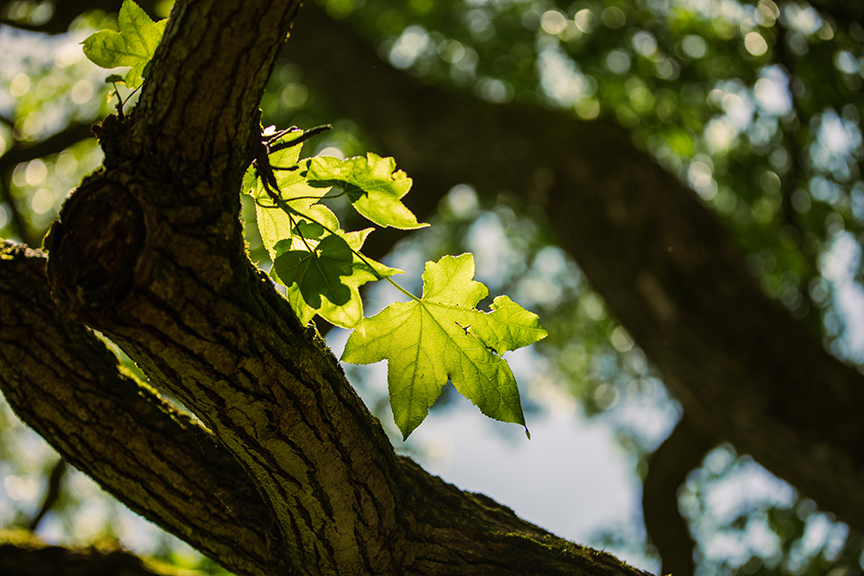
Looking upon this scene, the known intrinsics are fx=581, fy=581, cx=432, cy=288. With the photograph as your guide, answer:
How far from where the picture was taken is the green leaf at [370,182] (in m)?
0.90

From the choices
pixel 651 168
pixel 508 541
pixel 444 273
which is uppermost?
pixel 651 168

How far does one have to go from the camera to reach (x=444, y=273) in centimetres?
95

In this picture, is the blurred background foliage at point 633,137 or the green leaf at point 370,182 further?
the blurred background foliage at point 633,137

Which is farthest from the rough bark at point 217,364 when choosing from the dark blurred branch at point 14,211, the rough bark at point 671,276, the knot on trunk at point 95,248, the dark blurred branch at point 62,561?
the dark blurred branch at point 14,211

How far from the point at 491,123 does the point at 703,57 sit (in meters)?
2.41

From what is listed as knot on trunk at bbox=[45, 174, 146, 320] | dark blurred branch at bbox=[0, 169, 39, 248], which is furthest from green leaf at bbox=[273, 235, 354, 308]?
dark blurred branch at bbox=[0, 169, 39, 248]

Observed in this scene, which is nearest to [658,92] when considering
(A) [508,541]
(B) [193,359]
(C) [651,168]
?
(C) [651,168]

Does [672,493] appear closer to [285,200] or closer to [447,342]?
[447,342]

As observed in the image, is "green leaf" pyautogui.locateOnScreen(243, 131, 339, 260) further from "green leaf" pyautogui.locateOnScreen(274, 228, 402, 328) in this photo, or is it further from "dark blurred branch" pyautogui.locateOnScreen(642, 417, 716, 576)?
"dark blurred branch" pyautogui.locateOnScreen(642, 417, 716, 576)

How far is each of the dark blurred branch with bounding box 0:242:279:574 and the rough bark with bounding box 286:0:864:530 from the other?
2396 mm

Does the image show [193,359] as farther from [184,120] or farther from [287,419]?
[184,120]

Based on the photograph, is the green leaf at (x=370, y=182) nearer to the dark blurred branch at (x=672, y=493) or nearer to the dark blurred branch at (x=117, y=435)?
the dark blurred branch at (x=117, y=435)

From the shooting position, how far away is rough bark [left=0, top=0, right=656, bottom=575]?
77cm

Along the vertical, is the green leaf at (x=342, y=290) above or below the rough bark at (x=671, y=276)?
below
